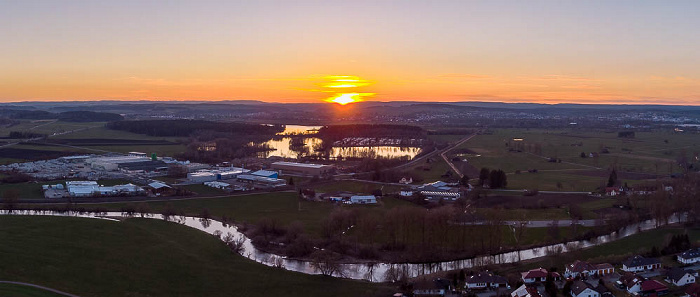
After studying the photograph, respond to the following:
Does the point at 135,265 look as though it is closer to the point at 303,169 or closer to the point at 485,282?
the point at 485,282

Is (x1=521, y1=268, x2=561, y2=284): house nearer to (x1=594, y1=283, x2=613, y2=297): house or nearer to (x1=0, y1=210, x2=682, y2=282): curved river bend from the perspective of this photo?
(x1=594, y1=283, x2=613, y2=297): house

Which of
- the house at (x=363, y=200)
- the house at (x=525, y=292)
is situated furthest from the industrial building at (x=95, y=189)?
the house at (x=525, y=292)

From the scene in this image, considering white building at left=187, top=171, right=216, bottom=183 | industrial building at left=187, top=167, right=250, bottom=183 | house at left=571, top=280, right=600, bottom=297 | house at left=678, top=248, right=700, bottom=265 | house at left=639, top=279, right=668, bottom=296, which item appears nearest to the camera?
house at left=571, top=280, right=600, bottom=297

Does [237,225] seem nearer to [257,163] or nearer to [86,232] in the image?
[86,232]

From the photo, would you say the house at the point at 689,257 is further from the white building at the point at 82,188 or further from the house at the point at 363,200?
the white building at the point at 82,188

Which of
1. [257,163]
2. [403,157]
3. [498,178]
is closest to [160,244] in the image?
[498,178]

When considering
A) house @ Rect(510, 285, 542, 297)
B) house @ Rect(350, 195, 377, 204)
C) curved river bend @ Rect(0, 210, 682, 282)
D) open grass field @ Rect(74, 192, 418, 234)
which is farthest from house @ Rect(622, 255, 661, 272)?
house @ Rect(350, 195, 377, 204)

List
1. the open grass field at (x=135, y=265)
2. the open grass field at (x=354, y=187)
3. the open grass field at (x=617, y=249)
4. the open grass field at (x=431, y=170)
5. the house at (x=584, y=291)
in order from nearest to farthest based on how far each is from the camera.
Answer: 1. the house at (x=584, y=291)
2. the open grass field at (x=135, y=265)
3. the open grass field at (x=617, y=249)
4. the open grass field at (x=354, y=187)
5. the open grass field at (x=431, y=170)
